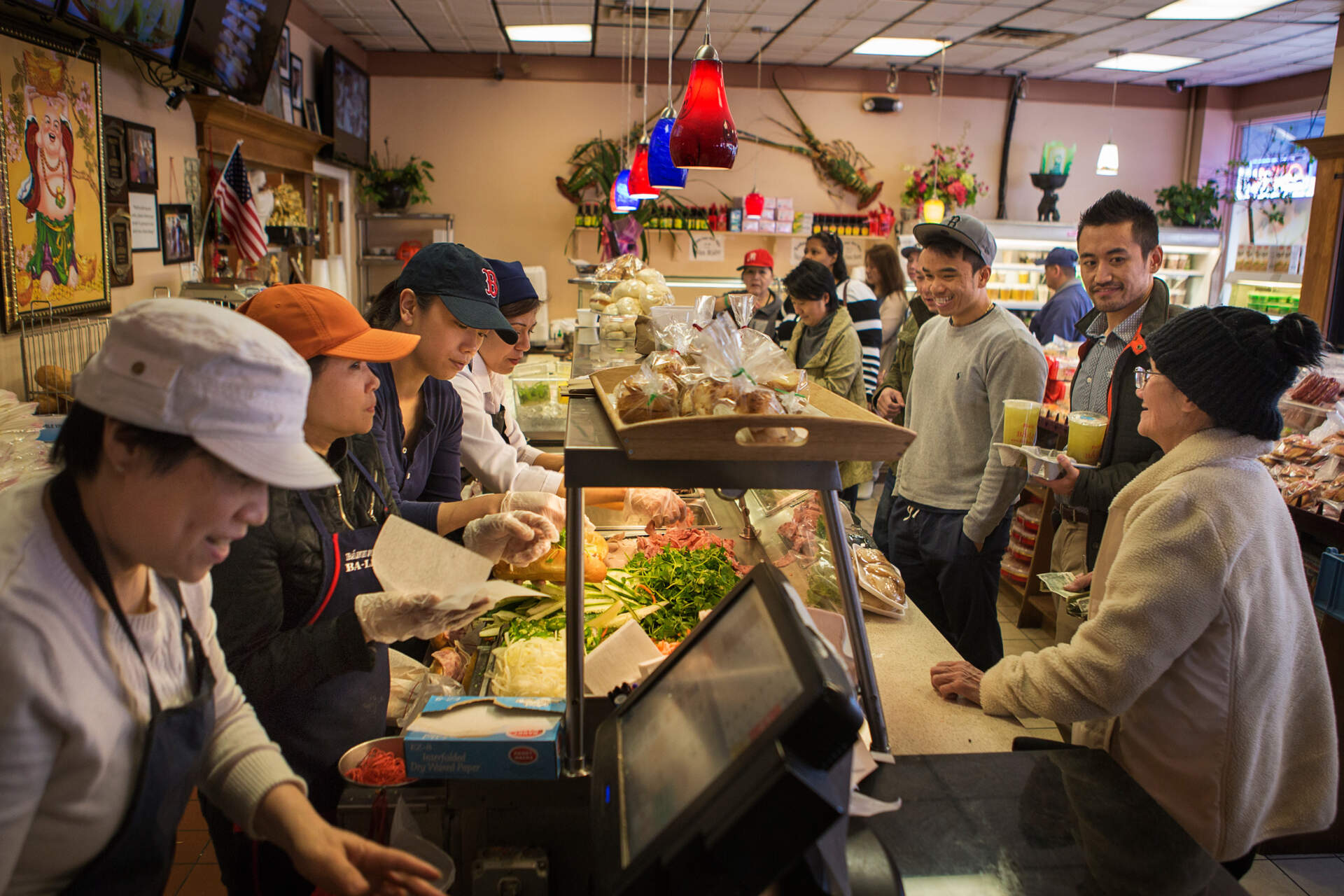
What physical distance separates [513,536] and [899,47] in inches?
329

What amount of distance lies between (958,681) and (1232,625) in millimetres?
565

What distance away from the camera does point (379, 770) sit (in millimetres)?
1574

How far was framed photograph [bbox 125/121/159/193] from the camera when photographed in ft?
15.5

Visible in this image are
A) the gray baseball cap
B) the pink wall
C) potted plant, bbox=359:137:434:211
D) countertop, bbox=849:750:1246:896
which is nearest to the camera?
countertop, bbox=849:750:1246:896

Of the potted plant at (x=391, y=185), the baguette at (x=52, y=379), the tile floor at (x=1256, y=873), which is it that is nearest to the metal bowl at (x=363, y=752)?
the tile floor at (x=1256, y=873)

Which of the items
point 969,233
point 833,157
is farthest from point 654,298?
point 833,157

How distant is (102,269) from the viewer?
4422 millimetres

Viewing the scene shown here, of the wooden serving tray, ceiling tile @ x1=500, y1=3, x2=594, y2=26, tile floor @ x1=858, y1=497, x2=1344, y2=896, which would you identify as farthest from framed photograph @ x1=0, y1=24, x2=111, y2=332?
tile floor @ x1=858, y1=497, x2=1344, y2=896

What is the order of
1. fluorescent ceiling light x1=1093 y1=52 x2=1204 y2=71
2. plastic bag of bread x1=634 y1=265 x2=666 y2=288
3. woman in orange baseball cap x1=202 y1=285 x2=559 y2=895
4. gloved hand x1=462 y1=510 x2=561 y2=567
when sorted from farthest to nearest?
1. fluorescent ceiling light x1=1093 y1=52 x2=1204 y2=71
2. plastic bag of bread x1=634 y1=265 x2=666 y2=288
3. gloved hand x1=462 y1=510 x2=561 y2=567
4. woman in orange baseball cap x1=202 y1=285 x2=559 y2=895

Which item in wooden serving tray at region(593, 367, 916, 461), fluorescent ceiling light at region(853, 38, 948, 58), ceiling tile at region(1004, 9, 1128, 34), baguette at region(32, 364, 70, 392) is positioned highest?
fluorescent ceiling light at region(853, 38, 948, 58)

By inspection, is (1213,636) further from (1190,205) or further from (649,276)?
(1190,205)

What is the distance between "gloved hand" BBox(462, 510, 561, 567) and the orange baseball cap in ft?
1.57

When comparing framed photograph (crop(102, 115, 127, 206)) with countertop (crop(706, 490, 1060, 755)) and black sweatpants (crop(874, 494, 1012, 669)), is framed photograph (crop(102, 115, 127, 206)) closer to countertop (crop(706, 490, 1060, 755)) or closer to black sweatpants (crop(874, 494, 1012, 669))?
countertop (crop(706, 490, 1060, 755))

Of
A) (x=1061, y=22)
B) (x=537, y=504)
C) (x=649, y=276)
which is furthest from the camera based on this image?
(x=1061, y=22)
